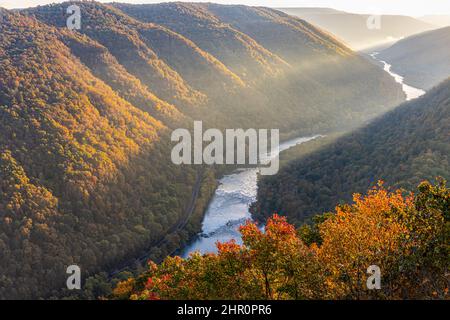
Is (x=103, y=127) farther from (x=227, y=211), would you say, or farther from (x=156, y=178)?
(x=227, y=211)

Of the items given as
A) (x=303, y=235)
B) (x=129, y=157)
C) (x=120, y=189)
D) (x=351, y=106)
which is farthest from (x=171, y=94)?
(x=303, y=235)

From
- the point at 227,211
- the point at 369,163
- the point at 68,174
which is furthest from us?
the point at 227,211

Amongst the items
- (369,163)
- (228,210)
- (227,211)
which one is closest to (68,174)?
(227,211)

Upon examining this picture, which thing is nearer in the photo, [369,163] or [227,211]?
[369,163]

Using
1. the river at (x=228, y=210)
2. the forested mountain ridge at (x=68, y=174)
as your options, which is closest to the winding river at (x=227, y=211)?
the river at (x=228, y=210)

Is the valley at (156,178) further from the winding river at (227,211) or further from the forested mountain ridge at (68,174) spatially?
the winding river at (227,211)

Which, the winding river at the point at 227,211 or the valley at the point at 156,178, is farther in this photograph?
the winding river at the point at 227,211

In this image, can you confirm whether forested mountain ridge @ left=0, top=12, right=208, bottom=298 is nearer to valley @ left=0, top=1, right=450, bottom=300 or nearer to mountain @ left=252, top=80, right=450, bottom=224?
valley @ left=0, top=1, right=450, bottom=300
